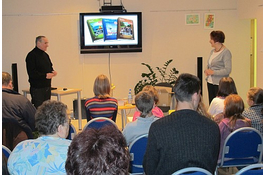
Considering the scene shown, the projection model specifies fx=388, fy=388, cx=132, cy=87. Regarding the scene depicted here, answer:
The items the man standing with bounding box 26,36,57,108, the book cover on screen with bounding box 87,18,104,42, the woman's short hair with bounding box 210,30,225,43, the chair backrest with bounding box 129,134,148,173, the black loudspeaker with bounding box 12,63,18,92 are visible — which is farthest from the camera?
the book cover on screen with bounding box 87,18,104,42

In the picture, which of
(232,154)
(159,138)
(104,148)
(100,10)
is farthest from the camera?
(100,10)

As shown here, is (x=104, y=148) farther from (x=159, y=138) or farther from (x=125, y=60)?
(x=125, y=60)

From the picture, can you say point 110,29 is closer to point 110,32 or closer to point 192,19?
point 110,32

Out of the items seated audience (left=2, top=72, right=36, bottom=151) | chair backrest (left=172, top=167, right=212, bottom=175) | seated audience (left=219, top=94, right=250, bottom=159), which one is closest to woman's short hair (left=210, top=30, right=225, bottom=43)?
seated audience (left=219, top=94, right=250, bottom=159)

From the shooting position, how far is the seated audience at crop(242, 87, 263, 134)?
12.7ft

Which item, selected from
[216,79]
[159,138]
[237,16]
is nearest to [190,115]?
[159,138]

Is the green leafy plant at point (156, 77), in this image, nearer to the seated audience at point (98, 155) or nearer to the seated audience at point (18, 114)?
the seated audience at point (18, 114)

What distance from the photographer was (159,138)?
8.06ft

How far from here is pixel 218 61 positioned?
6.42 metres

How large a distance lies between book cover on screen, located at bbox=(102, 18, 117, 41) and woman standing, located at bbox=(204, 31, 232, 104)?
2.26 m

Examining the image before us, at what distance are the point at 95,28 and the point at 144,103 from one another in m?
4.45

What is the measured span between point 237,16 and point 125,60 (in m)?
2.59

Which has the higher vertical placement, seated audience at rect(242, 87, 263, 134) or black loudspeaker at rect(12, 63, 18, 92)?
black loudspeaker at rect(12, 63, 18, 92)

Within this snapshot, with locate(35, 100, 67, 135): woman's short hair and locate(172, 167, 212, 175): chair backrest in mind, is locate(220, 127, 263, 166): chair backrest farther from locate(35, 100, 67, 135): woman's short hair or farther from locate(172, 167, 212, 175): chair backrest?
locate(35, 100, 67, 135): woman's short hair
